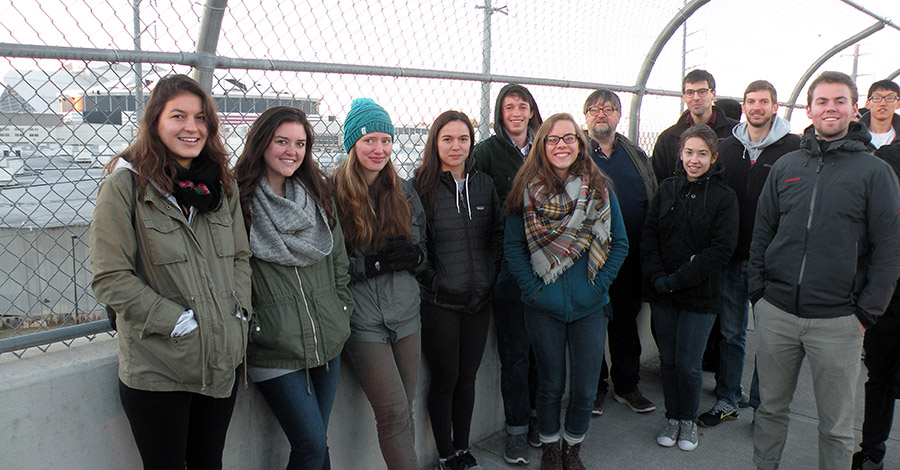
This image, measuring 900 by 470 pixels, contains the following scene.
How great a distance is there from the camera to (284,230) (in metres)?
2.28

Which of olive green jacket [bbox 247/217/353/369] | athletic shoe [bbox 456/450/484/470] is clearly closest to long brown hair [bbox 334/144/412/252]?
olive green jacket [bbox 247/217/353/369]

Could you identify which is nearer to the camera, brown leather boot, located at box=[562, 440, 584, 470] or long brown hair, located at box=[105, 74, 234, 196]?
long brown hair, located at box=[105, 74, 234, 196]

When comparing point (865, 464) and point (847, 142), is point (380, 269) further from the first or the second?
point (865, 464)

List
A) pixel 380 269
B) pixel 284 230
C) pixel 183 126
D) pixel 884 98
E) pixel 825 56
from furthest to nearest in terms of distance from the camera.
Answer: pixel 825 56 < pixel 884 98 < pixel 380 269 < pixel 284 230 < pixel 183 126

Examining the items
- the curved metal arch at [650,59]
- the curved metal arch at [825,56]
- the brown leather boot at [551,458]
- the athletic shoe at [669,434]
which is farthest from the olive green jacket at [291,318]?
the curved metal arch at [825,56]

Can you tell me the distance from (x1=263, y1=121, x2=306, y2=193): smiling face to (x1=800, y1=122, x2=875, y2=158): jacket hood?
2358 millimetres

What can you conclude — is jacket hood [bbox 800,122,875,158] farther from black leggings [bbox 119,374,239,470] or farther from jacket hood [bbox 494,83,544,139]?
black leggings [bbox 119,374,239,470]

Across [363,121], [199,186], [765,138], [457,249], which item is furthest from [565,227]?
[199,186]

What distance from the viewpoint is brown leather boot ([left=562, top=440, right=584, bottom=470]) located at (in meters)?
3.24

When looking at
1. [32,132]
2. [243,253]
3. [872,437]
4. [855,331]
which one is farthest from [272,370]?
[872,437]

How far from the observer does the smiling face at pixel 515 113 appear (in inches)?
136

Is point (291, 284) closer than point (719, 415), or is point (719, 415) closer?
point (291, 284)

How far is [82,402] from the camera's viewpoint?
2.07m

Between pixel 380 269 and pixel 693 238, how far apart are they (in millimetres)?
1899
